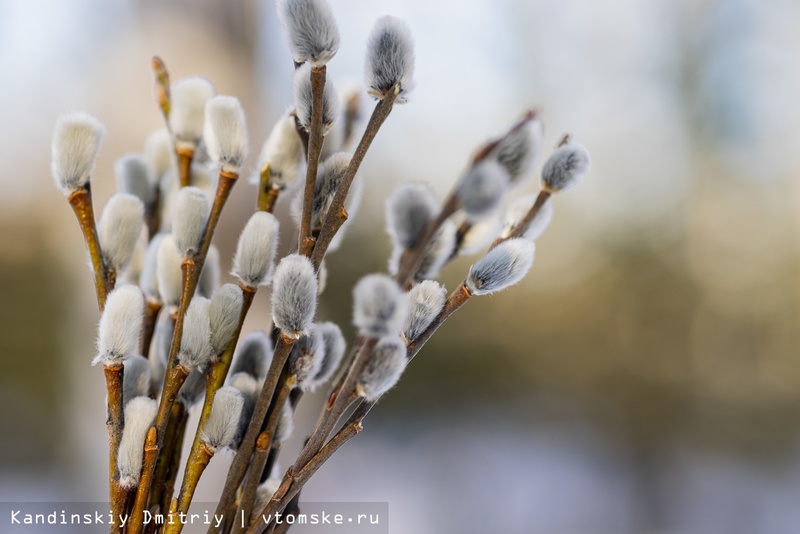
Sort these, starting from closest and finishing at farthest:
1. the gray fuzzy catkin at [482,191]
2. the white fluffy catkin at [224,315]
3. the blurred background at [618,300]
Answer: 1. the gray fuzzy catkin at [482,191]
2. the white fluffy catkin at [224,315]
3. the blurred background at [618,300]

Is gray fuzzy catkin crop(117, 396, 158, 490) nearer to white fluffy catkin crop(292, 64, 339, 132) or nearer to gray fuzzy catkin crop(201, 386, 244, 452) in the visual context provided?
gray fuzzy catkin crop(201, 386, 244, 452)

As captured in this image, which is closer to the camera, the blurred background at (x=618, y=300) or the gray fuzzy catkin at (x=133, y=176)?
the gray fuzzy catkin at (x=133, y=176)

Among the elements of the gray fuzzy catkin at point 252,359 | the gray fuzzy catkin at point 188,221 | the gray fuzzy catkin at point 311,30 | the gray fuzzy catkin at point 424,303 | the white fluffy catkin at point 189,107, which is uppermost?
the white fluffy catkin at point 189,107

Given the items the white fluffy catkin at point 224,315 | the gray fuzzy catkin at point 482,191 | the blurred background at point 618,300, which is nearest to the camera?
the gray fuzzy catkin at point 482,191

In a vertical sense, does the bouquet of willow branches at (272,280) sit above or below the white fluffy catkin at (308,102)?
below

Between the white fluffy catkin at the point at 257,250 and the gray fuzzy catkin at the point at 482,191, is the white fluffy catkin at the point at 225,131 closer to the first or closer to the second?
the white fluffy catkin at the point at 257,250

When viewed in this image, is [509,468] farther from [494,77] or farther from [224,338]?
[224,338]

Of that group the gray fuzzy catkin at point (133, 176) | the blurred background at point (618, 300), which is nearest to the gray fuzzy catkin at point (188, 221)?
the gray fuzzy catkin at point (133, 176)
